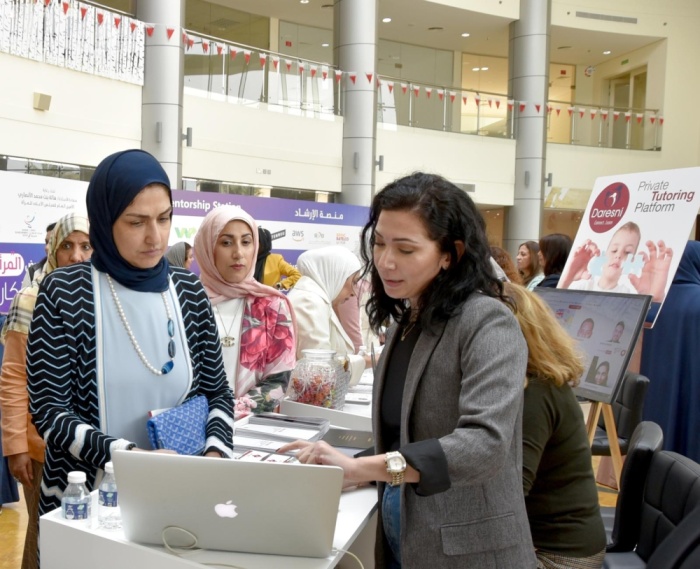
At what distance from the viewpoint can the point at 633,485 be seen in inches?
82.2

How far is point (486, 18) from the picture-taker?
14.3m

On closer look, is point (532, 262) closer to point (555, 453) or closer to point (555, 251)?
point (555, 251)

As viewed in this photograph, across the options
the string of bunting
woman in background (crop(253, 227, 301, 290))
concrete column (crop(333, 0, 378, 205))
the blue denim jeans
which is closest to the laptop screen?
the blue denim jeans

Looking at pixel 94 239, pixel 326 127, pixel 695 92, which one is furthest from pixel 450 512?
pixel 695 92

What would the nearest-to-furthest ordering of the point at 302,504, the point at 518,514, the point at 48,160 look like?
1. the point at 302,504
2. the point at 518,514
3. the point at 48,160

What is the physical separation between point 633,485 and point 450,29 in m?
14.6

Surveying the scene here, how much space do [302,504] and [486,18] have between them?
14.4 metres

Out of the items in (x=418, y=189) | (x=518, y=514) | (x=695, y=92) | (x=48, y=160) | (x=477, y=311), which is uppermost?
(x=695, y=92)

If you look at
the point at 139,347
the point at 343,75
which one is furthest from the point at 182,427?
the point at 343,75

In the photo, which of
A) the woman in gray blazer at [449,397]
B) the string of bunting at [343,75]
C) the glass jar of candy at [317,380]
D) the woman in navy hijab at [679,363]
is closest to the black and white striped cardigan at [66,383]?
the woman in gray blazer at [449,397]

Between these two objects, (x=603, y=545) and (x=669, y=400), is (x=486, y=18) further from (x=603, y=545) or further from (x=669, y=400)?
(x=603, y=545)

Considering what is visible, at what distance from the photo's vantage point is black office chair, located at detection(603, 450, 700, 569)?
1.48 meters

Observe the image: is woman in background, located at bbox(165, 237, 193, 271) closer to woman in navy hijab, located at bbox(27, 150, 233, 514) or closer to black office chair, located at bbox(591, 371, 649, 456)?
black office chair, located at bbox(591, 371, 649, 456)

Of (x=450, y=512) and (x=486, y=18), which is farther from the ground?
(x=486, y=18)
